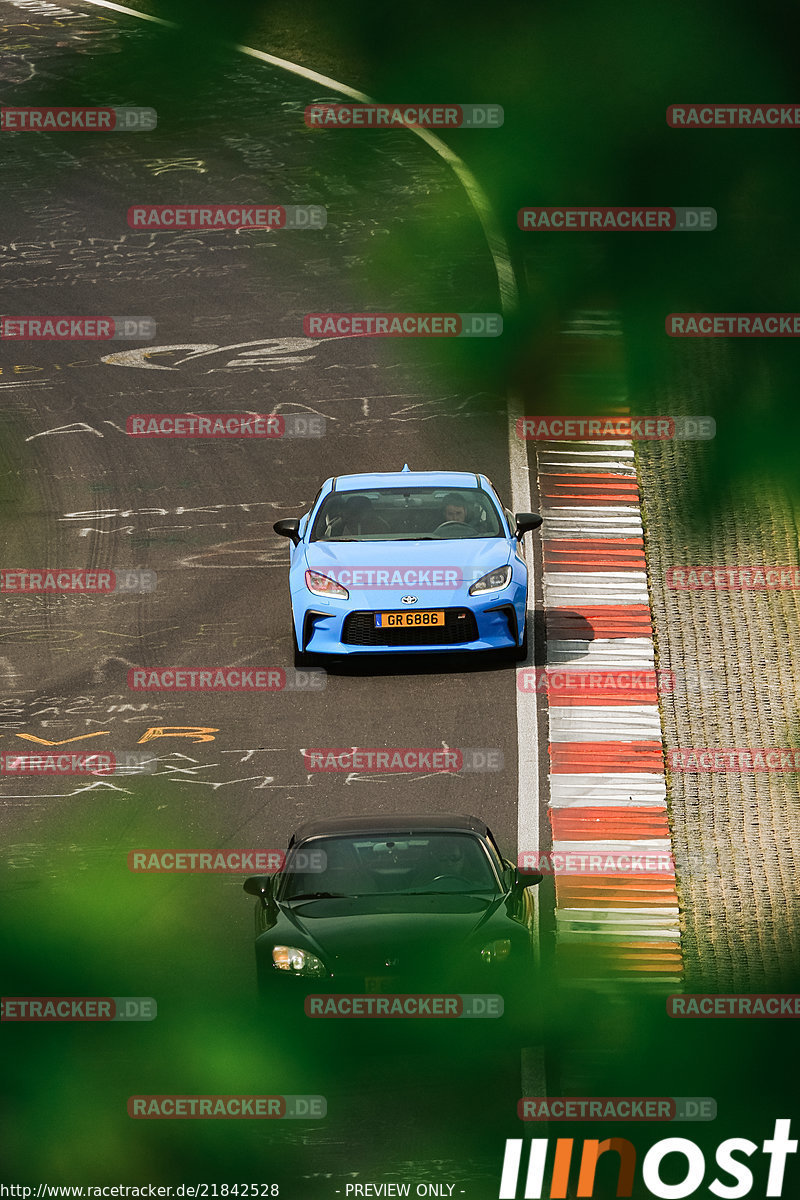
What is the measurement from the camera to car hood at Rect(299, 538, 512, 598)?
57.1 feet

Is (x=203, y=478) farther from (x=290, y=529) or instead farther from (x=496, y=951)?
(x=496, y=951)

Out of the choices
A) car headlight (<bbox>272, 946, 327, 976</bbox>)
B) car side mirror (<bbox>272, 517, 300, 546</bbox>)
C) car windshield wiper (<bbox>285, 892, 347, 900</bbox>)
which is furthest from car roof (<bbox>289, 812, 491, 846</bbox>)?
car side mirror (<bbox>272, 517, 300, 546</bbox>)

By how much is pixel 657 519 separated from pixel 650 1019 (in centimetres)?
980

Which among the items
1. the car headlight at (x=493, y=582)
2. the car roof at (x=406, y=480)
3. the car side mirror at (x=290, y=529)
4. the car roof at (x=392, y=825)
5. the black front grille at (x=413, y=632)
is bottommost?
the car roof at (x=392, y=825)

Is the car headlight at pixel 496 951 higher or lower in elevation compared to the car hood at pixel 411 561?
lower

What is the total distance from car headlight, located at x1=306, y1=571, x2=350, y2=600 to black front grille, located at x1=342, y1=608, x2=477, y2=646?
23cm

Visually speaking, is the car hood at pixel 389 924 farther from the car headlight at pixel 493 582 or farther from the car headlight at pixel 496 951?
the car headlight at pixel 493 582

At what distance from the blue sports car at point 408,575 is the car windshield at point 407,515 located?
1 cm

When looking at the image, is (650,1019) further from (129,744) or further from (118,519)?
(118,519)

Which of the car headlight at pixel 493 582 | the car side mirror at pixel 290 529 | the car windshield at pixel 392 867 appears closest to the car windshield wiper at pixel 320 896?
the car windshield at pixel 392 867

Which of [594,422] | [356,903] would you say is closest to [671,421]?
[594,422]

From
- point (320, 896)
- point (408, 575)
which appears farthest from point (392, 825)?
point (408, 575)

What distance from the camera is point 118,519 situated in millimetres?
22391

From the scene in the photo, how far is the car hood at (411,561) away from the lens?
17.4m
